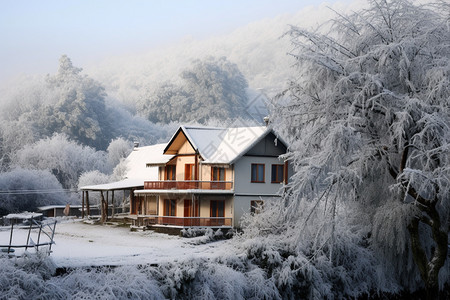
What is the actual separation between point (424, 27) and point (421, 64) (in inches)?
56.4

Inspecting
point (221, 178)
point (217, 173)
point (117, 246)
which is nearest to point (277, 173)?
point (221, 178)

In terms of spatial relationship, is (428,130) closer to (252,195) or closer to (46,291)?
(46,291)

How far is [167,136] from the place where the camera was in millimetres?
83625

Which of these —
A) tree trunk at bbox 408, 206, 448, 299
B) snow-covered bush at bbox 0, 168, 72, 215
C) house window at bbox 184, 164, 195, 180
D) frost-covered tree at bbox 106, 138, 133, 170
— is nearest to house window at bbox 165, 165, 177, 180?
house window at bbox 184, 164, 195, 180

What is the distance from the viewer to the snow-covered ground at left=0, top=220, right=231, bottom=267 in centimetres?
2190

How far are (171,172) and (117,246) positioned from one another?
10.7 metres

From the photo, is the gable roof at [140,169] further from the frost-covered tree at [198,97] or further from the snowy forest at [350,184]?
the frost-covered tree at [198,97]

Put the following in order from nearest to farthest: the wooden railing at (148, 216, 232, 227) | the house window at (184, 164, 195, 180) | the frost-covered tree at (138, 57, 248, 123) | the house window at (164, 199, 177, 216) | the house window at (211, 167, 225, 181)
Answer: the wooden railing at (148, 216, 232, 227) < the house window at (211, 167, 225, 181) < the house window at (184, 164, 195, 180) < the house window at (164, 199, 177, 216) < the frost-covered tree at (138, 57, 248, 123)

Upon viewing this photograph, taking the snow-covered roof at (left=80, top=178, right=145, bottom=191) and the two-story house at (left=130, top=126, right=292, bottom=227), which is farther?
the snow-covered roof at (left=80, top=178, right=145, bottom=191)

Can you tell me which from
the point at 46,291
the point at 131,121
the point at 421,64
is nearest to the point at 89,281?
the point at 46,291

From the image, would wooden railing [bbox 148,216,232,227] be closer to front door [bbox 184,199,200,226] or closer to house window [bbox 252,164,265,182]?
front door [bbox 184,199,200,226]

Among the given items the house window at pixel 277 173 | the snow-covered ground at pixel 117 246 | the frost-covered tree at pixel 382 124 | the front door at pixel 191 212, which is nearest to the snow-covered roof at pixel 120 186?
the snow-covered ground at pixel 117 246

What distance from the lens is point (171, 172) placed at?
122 ft

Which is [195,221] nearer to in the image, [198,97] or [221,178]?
[221,178]
